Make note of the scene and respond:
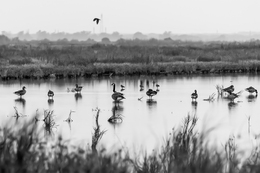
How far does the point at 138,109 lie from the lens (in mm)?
18375

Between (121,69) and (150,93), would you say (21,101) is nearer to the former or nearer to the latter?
(150,93)

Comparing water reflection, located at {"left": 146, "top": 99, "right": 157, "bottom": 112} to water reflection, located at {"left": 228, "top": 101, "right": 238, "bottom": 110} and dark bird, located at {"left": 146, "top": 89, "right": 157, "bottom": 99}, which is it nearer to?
dark bird, located at {"left": 146, "top": 89, "right": 157, "bottom": 99}

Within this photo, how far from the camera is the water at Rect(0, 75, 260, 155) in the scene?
13.1 meters

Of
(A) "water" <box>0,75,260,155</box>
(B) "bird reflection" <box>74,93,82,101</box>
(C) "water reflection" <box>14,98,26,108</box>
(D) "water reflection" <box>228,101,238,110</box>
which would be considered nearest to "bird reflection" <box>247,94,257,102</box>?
(A) "water" <box>0,75,260,155</box>

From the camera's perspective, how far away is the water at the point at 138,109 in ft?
42.8

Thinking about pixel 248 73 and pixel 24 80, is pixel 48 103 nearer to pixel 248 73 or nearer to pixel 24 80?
pixel 24 80

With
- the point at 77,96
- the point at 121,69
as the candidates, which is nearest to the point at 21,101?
the point at 77,96

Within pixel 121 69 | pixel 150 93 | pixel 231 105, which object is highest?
pixel 121 69

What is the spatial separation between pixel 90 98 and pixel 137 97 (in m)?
1.84

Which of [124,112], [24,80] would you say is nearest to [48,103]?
[124,112]

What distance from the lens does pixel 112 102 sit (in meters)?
20.3

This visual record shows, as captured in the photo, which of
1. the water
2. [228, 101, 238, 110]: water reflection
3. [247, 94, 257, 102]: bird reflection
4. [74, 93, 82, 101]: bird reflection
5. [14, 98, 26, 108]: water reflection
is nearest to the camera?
the water

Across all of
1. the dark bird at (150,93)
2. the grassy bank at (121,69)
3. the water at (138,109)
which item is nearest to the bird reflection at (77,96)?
the water at (138,109)

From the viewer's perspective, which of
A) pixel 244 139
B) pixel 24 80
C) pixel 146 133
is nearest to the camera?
pixel 244 139
